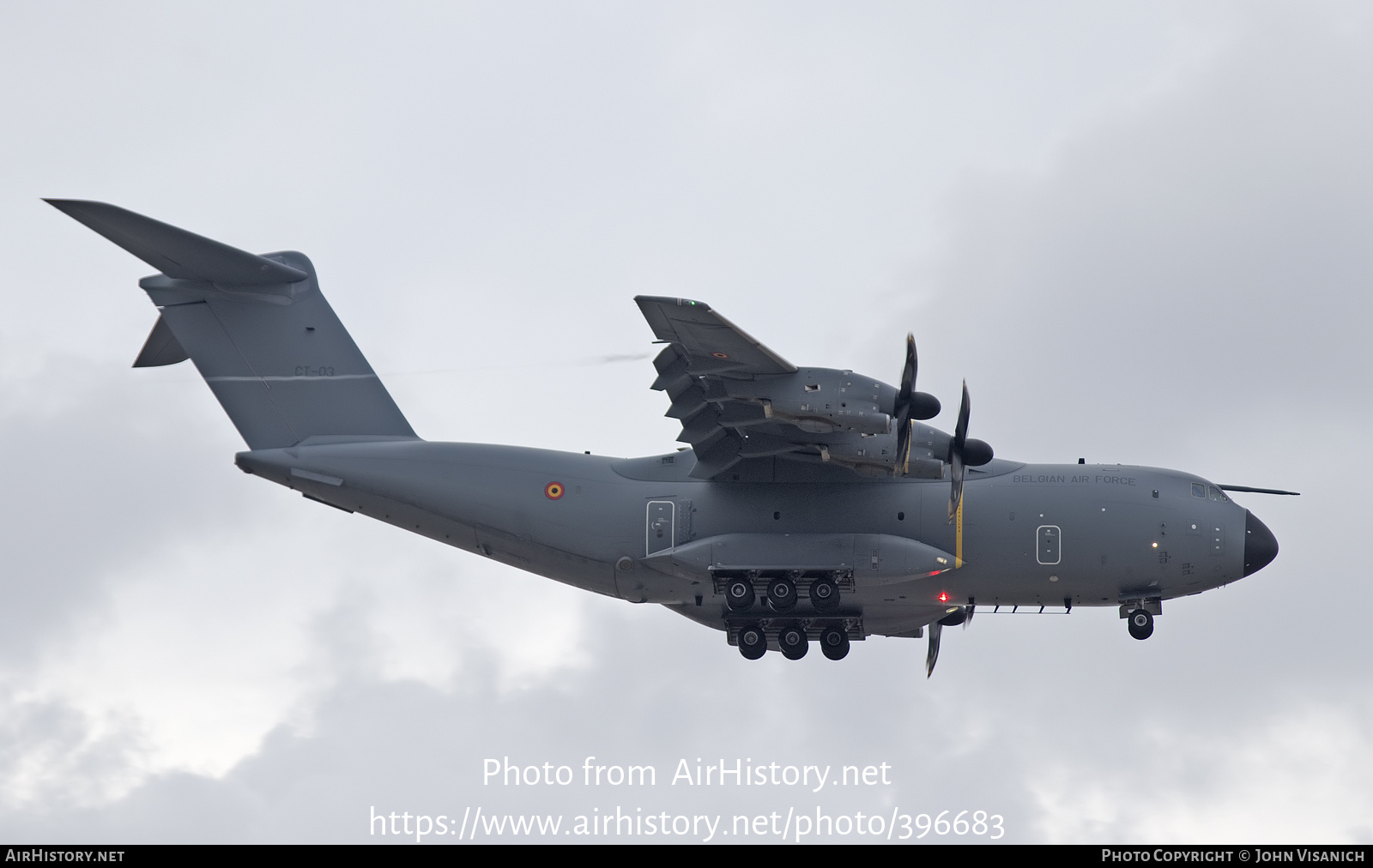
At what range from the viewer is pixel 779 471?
26547 millimetres

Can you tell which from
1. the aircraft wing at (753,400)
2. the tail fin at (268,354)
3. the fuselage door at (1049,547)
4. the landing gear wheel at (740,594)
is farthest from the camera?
the tail fin at (268,354)

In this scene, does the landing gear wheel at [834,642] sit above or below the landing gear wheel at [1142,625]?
below

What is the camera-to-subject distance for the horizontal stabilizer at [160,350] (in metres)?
28.2

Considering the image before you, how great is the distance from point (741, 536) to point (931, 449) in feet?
10.2

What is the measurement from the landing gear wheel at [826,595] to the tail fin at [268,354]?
22.9 feet

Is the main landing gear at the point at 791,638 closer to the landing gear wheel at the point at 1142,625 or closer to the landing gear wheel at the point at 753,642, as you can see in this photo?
the landing gear wheel at the point at 753,642

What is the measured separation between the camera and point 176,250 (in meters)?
26.8

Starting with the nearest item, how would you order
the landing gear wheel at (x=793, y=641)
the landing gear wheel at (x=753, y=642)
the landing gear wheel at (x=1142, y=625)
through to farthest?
1. the landing gear wheel at (x=1142, y=625)
2. the landing gear wheel at (x=793, y=641)
3. the landing gear wheel at (x=753, y=642)

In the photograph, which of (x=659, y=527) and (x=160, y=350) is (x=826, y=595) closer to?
(x=659, y=527)

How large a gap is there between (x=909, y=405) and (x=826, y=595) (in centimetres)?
337

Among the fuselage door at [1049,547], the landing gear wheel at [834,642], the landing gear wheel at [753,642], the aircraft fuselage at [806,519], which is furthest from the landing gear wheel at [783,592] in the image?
the fuselage door at [1049,547]

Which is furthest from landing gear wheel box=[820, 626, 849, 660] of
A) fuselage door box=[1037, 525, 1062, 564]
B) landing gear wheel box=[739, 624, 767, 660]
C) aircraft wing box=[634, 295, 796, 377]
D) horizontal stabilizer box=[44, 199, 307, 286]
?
horizontal stabilizer box=[44, 199, 307, 286]
